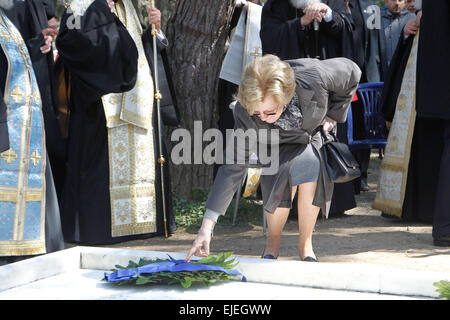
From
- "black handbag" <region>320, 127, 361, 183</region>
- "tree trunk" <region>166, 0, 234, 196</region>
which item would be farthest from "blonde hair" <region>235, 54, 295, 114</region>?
"tree trunk" <region>166, 0, 234, 196</region>

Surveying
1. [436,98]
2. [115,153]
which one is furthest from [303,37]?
[115,153]

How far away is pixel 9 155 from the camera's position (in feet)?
16.5

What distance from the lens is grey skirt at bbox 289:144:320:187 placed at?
4.43 metres

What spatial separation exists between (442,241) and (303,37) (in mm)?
2416

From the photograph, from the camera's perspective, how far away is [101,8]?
5.88m

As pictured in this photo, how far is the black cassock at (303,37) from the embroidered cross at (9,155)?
2781mm

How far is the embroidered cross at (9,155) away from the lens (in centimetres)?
500

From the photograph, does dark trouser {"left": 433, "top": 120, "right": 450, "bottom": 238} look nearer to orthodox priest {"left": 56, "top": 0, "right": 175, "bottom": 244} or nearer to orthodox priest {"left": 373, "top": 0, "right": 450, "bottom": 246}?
orthodox priest {"left": 373, "top": 0, "right": 450, "bottom": 246}

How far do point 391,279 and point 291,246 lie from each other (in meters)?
2.28

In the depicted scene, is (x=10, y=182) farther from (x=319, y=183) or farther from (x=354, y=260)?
(x=354, y=260)

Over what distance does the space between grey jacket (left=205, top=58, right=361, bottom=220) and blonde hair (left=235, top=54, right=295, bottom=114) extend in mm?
339

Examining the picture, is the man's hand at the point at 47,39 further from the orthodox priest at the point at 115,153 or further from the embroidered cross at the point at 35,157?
the embroidered cross at the point at 35,157
